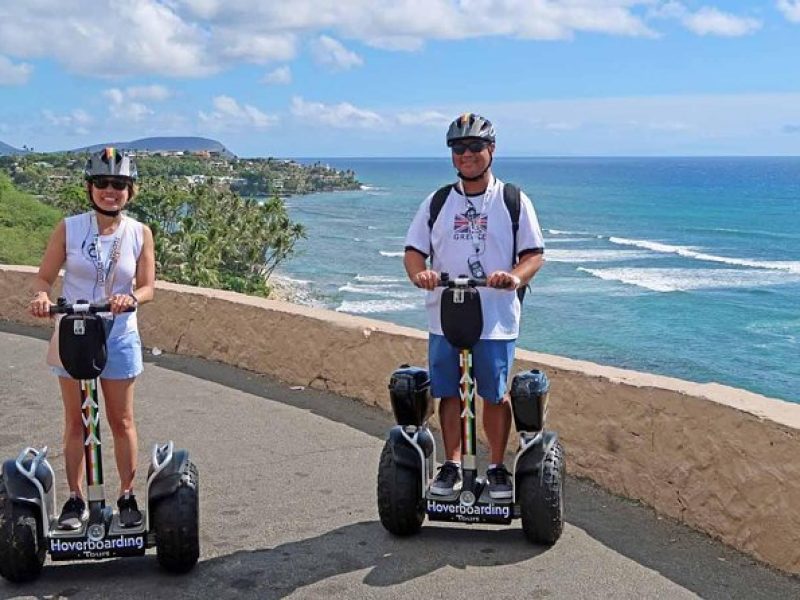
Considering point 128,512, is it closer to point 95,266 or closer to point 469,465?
point 95,266

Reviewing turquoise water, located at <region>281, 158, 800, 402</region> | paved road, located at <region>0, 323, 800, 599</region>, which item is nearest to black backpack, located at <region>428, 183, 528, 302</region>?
paved road, located at <region>0, 323, 800, 599</region>

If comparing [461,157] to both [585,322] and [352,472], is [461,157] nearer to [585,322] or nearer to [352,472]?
[352,472]

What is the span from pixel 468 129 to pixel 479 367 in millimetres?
1124

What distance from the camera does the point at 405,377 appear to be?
501 cm

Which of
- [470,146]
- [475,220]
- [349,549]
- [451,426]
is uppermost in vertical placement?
[470,146]

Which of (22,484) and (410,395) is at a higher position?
(410,395)

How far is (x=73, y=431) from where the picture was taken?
458 centimetres

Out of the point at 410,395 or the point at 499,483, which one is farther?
the point at 410,395

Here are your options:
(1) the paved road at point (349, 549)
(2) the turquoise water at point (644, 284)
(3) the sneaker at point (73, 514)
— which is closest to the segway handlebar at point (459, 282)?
(1) the paved road at point (349, 549)

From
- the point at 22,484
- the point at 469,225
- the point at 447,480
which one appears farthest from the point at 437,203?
the point at 22,484

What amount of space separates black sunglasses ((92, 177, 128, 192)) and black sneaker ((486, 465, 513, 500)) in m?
2.19

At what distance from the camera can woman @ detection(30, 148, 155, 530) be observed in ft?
14.6

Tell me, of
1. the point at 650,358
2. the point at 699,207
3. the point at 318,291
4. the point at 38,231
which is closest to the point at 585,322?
the point at 650,358

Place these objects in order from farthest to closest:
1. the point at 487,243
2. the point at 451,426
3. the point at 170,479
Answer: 1. the point at 451,426
2. the point at 487,243
3. the point at 170,479
